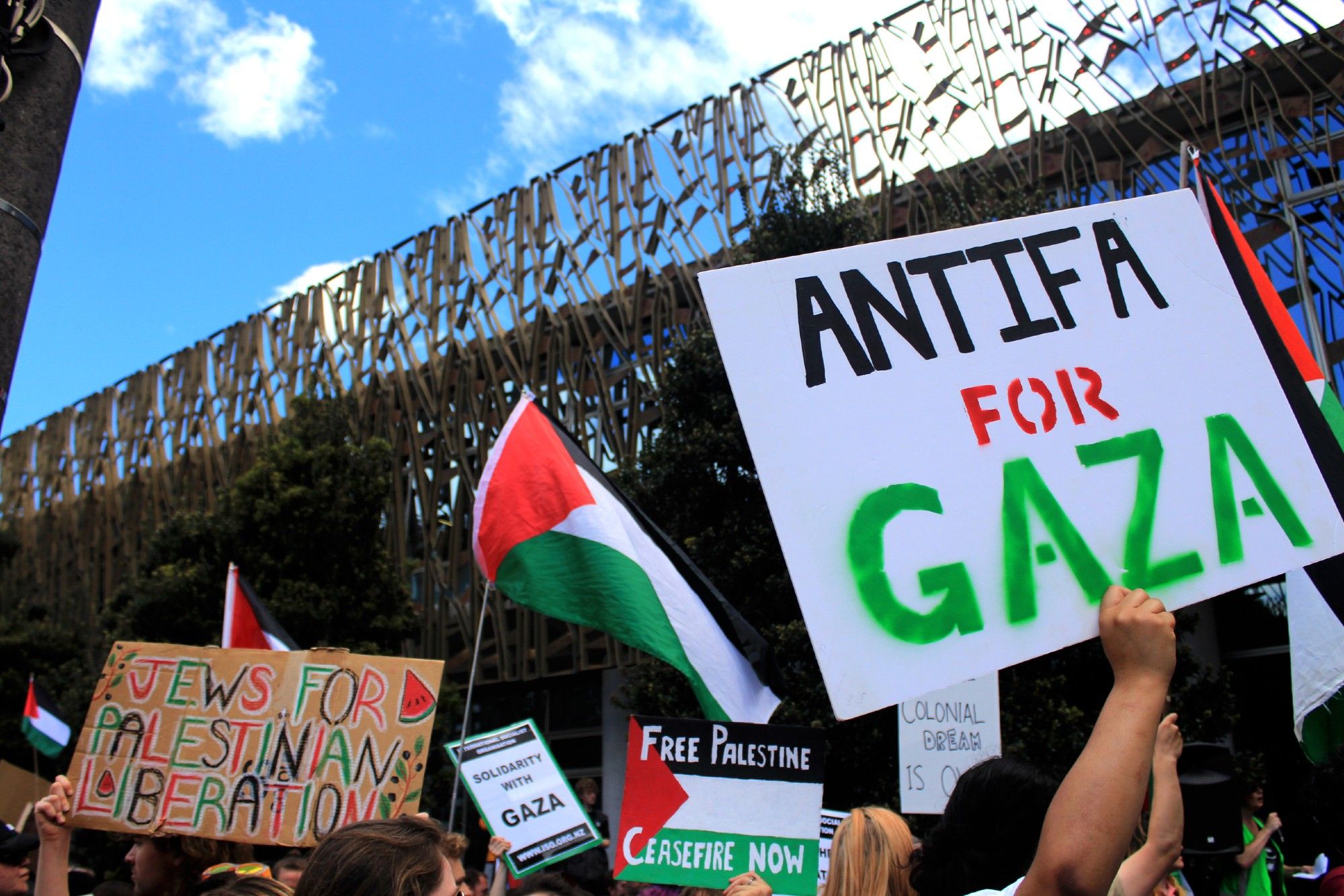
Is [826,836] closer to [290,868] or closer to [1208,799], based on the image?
[1208,799]

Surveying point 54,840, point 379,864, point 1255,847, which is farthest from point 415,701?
point 1255,847

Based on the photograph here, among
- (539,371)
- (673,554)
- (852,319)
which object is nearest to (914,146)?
(539,371)

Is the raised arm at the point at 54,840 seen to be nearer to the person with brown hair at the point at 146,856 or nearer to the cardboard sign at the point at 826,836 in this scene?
the person with brown hair at the point at 146,856

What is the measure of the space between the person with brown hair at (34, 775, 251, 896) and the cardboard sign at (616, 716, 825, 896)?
5.43 feet

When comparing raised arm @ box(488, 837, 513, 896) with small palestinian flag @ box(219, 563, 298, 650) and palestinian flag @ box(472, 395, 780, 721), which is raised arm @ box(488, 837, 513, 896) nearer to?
palestinian flag @ box(472, 395, 780, 721)

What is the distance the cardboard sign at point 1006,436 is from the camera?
80.0 inches

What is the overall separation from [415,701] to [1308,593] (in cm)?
353

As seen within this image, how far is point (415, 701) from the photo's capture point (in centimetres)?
502

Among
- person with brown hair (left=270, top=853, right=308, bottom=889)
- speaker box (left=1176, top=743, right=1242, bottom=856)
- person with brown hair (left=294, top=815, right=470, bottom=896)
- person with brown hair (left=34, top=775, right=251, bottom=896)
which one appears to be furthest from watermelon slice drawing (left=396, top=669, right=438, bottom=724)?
speaker box (left=1176, top=743, right=1242, bottom=856)

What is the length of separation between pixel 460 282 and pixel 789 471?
22.4 meters

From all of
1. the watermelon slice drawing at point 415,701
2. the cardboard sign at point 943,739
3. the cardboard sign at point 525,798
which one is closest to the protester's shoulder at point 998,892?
the watermelon slice drawing at point 415,701

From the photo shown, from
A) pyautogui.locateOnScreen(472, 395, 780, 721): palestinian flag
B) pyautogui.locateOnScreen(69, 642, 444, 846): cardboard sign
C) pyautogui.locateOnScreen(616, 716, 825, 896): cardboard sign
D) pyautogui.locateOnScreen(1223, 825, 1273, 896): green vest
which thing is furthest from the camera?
pyautogui.locateOnScreen(1223, 825, 1273, 896): green vest

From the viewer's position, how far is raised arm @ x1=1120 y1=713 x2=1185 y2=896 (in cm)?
221

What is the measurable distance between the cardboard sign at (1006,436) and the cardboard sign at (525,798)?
13.8 ft
